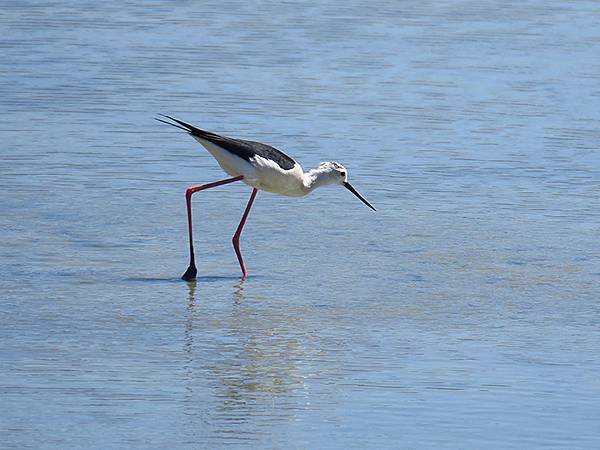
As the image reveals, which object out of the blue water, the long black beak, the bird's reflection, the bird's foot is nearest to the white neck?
the long black beak

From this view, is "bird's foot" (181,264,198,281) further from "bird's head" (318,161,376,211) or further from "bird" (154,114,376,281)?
"bird's head" (318,161,376,211)

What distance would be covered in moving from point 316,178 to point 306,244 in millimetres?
375

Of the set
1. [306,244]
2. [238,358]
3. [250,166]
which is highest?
[250,166]

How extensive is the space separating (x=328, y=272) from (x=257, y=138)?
10.9 ft

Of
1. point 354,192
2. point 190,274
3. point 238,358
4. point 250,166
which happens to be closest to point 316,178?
point 354,192

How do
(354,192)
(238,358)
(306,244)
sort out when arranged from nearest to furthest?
(238,358) < (306,244) < (354,192)

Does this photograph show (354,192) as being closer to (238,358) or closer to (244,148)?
(244,148)

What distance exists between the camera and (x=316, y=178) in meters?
8.73

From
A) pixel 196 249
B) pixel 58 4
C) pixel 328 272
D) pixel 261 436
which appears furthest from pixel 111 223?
pixel 58 4

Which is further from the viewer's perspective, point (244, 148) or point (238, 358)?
point (244, 148)

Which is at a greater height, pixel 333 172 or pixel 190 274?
pixel 333 172

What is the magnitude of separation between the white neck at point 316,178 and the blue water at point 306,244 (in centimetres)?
32

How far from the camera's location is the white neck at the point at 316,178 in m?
8.69

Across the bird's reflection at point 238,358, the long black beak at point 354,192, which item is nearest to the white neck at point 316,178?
the long black beak at point 354,192
